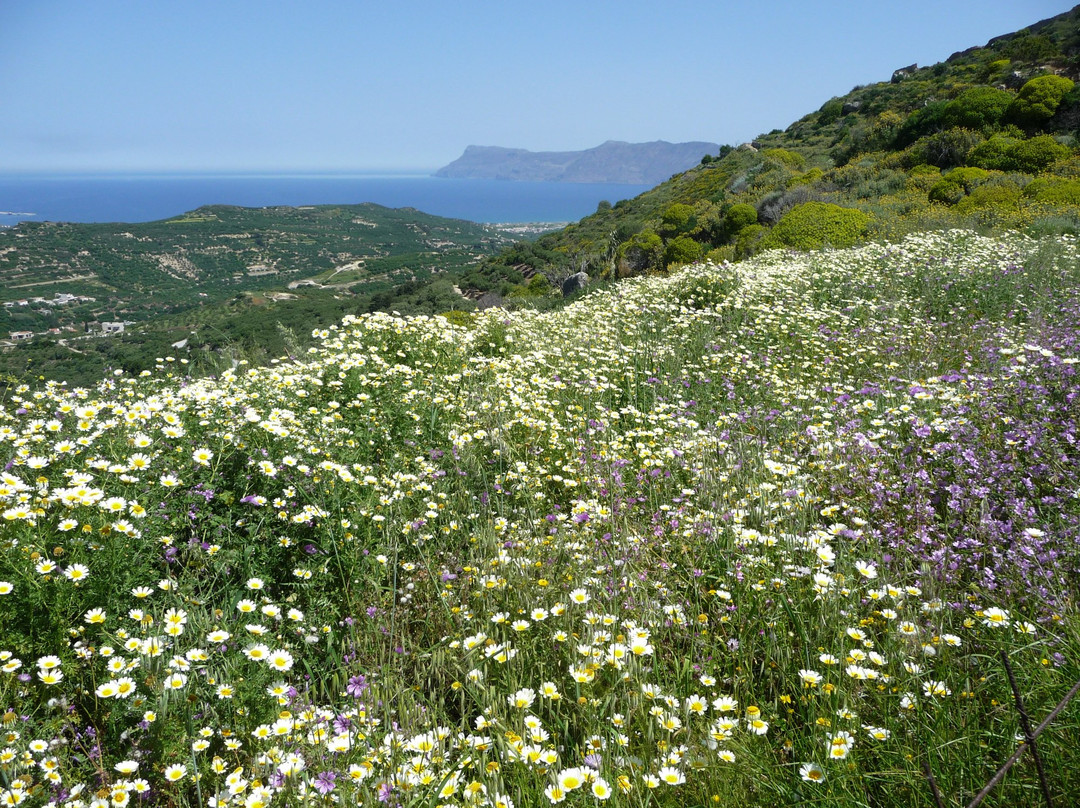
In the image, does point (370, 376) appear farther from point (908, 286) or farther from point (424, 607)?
point (908, 286)

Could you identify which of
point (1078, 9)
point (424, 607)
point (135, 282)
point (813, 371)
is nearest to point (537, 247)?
point (1078, 9)

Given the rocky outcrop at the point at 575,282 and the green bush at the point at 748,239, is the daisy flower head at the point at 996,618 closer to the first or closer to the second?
the green bush at the point at 748,239

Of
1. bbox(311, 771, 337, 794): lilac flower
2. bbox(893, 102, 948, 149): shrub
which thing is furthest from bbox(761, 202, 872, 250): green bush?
bbox(311, 771, 337, 794): lilac flower

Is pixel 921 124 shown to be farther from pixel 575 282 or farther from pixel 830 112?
pixel 830 112

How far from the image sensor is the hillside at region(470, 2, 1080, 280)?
44.4 feet

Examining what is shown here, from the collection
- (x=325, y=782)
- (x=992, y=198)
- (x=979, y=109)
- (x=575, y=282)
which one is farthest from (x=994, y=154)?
(x=325, y=782)

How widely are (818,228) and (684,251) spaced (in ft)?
14.5

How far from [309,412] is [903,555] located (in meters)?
3.57

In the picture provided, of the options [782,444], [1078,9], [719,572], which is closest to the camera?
[719,572]

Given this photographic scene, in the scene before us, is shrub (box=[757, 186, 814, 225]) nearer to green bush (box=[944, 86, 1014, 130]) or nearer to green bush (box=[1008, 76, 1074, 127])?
green bush (box=[944, 86, 1014, 130])

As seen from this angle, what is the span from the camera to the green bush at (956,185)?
15.6 m

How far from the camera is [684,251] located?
1733cm

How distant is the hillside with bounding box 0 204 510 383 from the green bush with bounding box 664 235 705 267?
55.2 ft

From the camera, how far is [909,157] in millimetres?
20828
